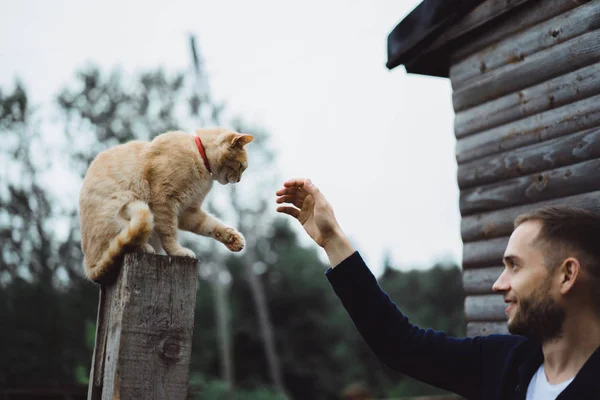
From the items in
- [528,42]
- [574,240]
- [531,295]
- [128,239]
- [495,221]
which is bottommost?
[531,295]

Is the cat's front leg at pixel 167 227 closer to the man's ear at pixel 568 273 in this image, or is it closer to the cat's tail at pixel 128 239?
the cat's tail at pixel 128 239

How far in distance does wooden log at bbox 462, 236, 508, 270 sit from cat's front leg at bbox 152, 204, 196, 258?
2148 mm

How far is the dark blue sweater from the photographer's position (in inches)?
77.1

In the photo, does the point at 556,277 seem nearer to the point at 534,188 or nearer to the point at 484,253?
the point at 534,188

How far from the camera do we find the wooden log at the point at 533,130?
3.22 m

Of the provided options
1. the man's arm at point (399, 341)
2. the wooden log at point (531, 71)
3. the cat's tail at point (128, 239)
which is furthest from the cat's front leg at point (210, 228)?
the wooden log at point (531, 71)

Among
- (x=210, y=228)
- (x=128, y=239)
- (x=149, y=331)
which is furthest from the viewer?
(x=210, y=228)

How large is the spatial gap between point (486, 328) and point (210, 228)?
2.14 m

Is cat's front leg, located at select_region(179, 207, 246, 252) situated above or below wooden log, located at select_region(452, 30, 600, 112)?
below

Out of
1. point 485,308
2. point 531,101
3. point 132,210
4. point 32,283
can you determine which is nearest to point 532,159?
point 531,101

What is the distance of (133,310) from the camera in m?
1.86

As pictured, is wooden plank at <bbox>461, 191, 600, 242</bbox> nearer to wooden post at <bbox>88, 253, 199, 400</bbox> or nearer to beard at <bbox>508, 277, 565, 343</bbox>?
beard at <bbox>508, 277, 565, 343</bbox>

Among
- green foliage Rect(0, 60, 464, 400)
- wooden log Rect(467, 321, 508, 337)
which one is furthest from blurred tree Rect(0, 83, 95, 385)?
wooden log Rect(467, 321, 508, 337)

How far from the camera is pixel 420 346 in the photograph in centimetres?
201
